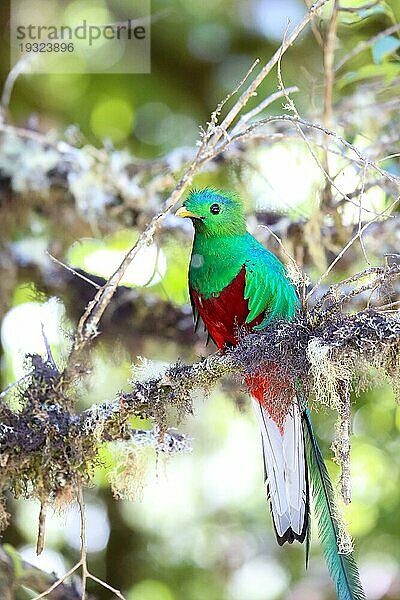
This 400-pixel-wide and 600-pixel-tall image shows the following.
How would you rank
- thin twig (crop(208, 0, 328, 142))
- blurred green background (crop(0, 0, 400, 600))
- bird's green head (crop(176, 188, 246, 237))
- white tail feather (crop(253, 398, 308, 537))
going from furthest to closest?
blurred green background (crop(0, 0, 400, 600)) < bird's green head (crop(176, 188, 246, 237)) < white tail feather (crop(253, 398, 308, 537)) < thin twig (crop(208, 0, 328, 142))

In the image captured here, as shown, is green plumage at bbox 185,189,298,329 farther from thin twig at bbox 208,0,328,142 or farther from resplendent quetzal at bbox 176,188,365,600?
thin twig at bbox 208,0,328,142

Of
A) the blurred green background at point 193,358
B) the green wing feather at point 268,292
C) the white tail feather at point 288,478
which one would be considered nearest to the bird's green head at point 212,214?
the green wing feather at point 268,292

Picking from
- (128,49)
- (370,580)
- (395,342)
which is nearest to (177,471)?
(370,580)

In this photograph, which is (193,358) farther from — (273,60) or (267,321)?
(273,60)

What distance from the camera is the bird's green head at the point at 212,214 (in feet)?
8.95

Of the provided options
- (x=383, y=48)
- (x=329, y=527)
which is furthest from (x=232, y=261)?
(x=383, y=48)

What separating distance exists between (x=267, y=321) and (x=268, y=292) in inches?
3.6

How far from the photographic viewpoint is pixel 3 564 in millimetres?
2799

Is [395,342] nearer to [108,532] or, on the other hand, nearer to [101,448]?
[101,448]

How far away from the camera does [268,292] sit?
8.23 feet

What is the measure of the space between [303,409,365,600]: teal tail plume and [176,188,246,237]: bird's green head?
660mm

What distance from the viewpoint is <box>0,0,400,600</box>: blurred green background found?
13.1ft

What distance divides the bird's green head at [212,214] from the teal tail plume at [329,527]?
26.0 inches

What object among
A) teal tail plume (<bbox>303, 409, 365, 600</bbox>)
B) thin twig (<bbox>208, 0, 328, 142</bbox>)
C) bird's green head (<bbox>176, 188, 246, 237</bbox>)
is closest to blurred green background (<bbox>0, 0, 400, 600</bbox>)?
bird's green head (<bbox>176, 188, 246, 237</bbox>)
